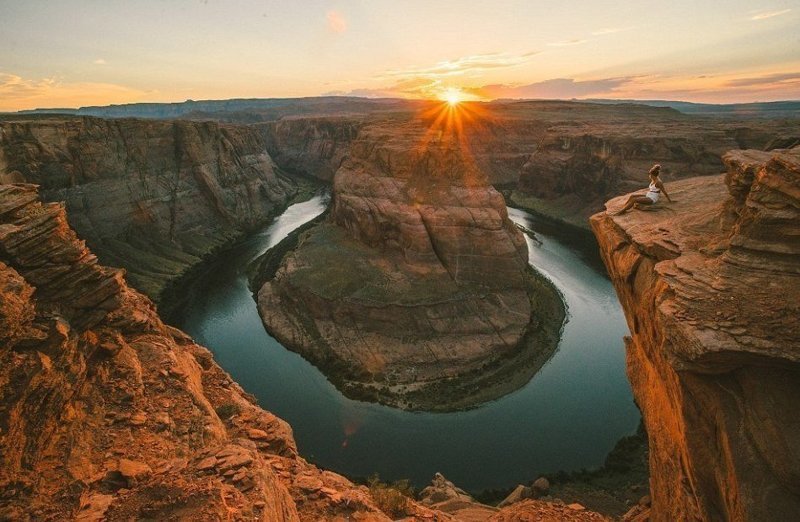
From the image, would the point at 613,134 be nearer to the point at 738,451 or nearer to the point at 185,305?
the point at 185,305

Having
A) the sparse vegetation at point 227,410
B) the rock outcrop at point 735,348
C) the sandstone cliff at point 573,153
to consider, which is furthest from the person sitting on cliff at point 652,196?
the sandstone cliff at point 573,153

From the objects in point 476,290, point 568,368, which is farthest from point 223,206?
point 568,368

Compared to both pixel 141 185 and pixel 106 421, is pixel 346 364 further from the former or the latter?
pixel 141 185

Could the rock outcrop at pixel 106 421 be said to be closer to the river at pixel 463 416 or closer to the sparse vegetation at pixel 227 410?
the sparse vegetation at pixel 227 410

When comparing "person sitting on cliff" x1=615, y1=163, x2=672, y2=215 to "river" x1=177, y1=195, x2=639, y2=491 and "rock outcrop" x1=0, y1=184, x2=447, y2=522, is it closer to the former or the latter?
"rock outcrop" x1=0, y1=184, x2=447, y2=522

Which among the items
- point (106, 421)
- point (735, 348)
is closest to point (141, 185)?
point (106, 421)

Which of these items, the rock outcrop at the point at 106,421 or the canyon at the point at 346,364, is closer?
the rock outcrop at the point at 106,421
